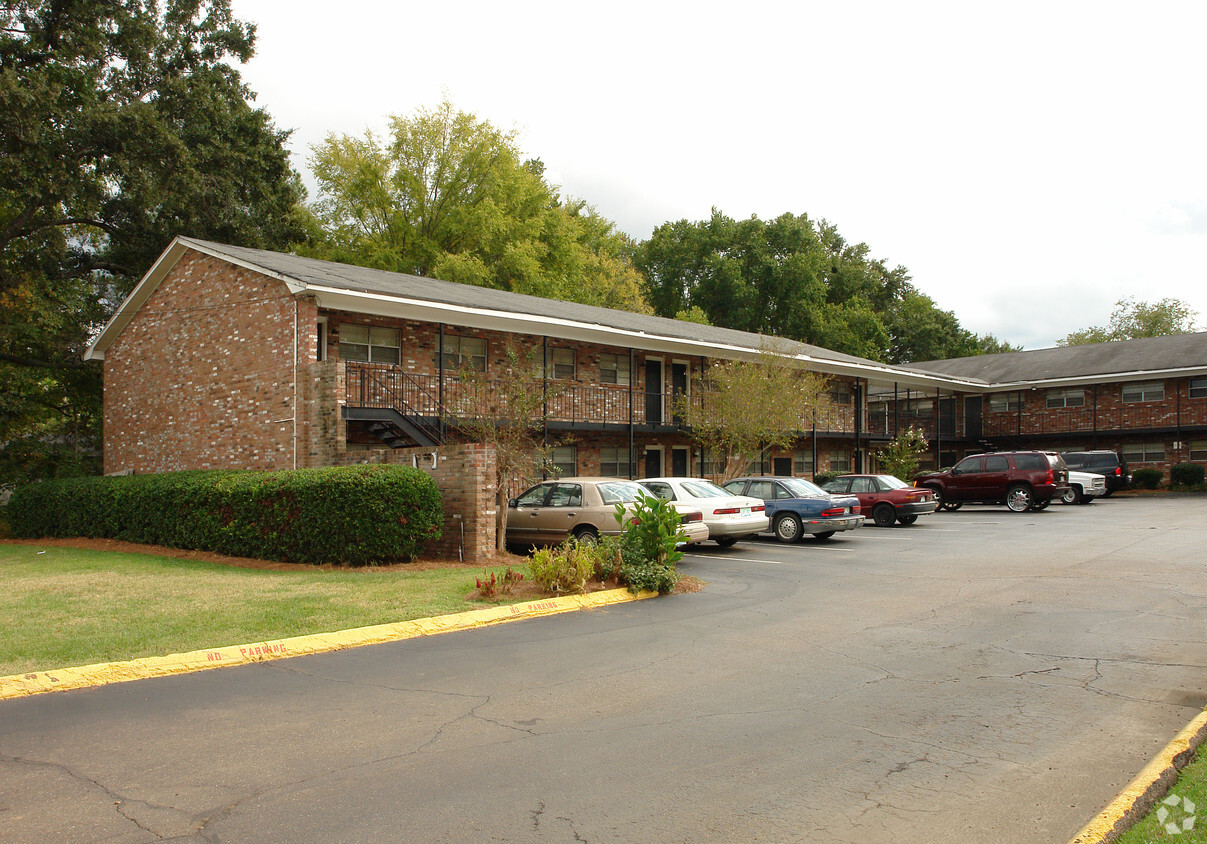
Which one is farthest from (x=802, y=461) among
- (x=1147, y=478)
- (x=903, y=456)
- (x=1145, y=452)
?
(x=1145, y=452)

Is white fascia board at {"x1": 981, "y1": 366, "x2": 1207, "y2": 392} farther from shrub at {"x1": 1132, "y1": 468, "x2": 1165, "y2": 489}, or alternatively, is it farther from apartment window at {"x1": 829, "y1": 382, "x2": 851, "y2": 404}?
apartment window at {"x1": 829, "y1": 382, "x2": 851, "y2": 404}

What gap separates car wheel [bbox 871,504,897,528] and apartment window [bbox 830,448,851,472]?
1222cm

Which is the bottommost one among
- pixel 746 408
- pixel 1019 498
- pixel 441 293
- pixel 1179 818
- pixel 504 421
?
pixel 1179 818

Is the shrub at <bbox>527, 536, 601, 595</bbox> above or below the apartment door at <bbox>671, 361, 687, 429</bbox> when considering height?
below

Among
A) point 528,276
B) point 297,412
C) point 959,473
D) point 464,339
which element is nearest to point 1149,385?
point 959,473

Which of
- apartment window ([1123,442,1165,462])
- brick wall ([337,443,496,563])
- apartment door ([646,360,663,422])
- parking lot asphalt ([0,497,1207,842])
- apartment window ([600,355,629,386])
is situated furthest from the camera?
apartment window ([1123,442,1165,462])

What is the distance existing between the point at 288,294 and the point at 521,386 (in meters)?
5.92

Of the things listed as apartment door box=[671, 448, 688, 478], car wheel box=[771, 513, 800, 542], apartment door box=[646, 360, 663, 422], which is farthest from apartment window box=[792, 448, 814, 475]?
car wheel box=[771, 513, 800, 542]

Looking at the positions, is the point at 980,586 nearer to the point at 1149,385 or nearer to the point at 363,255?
the point at 1149,385

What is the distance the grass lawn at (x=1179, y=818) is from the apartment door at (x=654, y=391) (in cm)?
2298

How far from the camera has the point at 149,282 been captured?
2305cm

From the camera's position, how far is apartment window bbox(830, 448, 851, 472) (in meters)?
35.8

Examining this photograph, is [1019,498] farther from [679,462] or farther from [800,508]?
[800,508]

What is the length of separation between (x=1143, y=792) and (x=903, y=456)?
30046 millimetres
